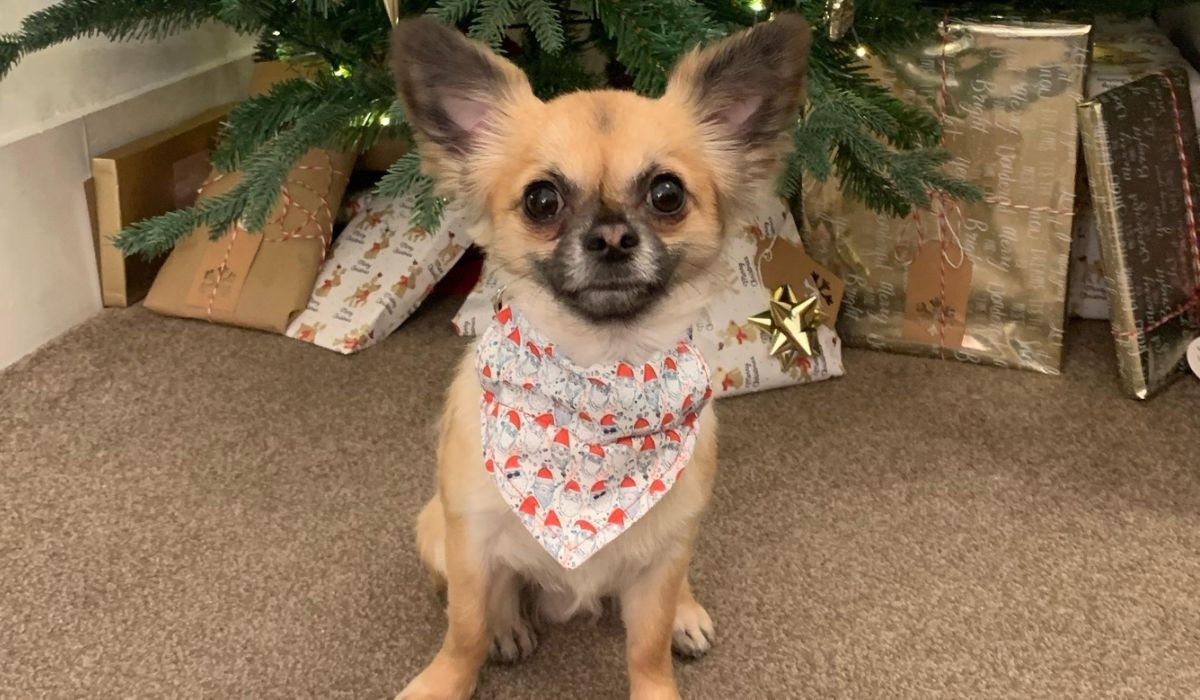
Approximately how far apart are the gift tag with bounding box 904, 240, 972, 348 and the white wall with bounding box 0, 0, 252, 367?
5.06ft

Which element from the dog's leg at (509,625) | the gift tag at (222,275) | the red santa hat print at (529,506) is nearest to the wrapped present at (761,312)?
the gift tag at (222,275)

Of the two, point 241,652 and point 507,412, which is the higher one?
point 507,412

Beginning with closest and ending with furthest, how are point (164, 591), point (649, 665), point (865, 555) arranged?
point (649, 665)
point (164, 591)
point (865, 555)

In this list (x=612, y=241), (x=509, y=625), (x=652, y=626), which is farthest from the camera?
(x=509, y=625)

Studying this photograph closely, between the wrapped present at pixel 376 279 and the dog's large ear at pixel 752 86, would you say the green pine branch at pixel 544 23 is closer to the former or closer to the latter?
the dog's large ear at pixel 752 86

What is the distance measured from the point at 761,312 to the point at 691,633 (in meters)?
0.72

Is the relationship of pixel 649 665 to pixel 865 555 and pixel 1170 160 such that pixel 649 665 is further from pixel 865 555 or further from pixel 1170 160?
pixel 1170 160

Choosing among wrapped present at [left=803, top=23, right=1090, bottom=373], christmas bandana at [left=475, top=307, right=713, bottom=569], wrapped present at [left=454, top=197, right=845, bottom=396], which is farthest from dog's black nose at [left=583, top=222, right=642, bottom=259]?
wrapped present at [left=803, top=23, right=1090, bottom=373]

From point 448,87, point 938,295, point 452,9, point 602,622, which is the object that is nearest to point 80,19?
point 452,9

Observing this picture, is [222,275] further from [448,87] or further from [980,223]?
[980,223]

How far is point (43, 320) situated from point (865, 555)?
148 cm

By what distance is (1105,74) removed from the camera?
1.81 meters

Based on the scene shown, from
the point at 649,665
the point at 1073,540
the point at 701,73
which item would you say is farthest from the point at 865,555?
the point at 701,73

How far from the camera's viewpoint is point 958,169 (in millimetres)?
1744
